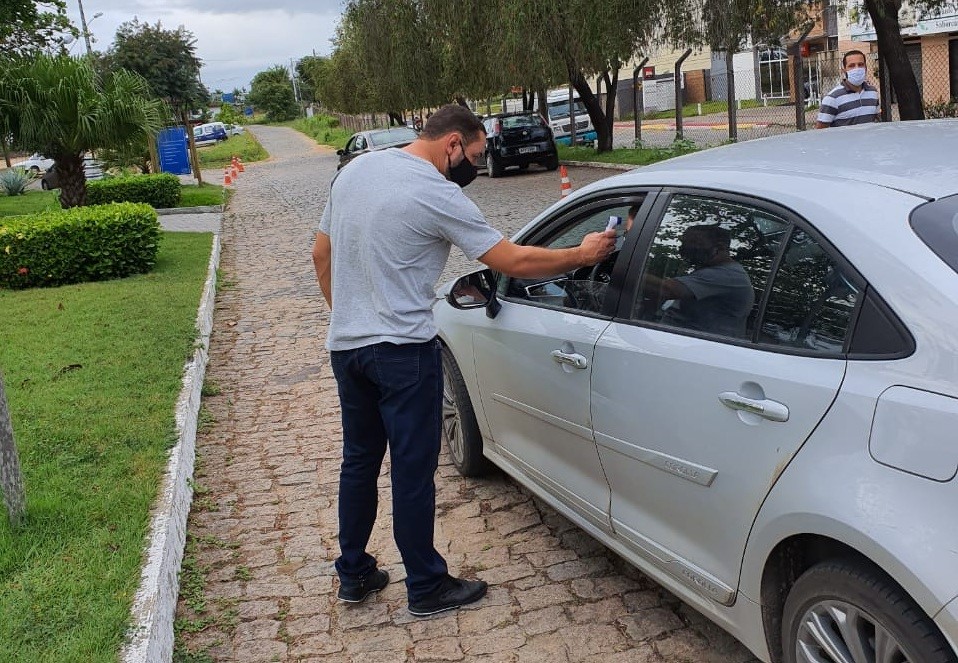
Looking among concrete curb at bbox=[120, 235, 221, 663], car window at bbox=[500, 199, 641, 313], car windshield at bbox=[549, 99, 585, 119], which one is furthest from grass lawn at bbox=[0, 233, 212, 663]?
car windshield at bbox=[549, 99, 585, 119]

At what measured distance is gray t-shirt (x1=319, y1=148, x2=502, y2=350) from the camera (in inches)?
135

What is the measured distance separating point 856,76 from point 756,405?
7293 mm

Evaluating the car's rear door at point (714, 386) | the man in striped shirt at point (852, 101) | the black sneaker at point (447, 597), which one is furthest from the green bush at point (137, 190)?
the car's rear door at point (714, 386)

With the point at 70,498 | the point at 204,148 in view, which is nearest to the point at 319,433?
the point at 70,498

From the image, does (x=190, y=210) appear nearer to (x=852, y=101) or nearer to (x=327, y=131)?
(x=852, y=101)

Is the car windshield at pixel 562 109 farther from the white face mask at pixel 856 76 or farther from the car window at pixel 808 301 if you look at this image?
the car window at pixel 808 301

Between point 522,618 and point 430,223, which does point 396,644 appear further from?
point 430,223

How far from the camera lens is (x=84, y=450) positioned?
532 centimetres

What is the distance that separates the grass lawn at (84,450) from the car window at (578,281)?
1990 mm

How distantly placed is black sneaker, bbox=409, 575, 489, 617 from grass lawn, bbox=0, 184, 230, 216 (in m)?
18.6

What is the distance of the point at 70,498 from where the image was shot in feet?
15.2

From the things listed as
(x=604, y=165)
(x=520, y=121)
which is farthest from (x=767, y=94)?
(x=604, y=165)

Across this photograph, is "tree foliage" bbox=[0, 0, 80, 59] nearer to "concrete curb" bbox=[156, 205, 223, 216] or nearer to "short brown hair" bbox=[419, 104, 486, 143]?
Answer: "concrete curb" bbox=[156, 205, 223, 216]

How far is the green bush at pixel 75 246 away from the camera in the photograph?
37.0 feet
